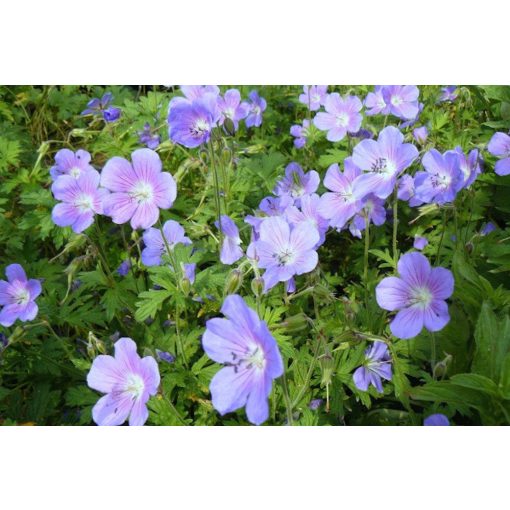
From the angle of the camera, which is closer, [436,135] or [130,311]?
[130,311]

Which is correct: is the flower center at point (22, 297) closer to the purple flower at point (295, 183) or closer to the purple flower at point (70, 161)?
the purple flower at point (70, 161)

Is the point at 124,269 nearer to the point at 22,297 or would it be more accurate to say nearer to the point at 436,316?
the point at 22,297

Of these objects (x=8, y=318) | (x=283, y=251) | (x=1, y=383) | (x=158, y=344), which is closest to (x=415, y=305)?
(x=283, y=251)

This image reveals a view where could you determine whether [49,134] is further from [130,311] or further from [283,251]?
[283,251]

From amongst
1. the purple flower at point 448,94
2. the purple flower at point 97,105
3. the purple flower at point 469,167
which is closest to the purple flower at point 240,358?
the purple flower at point 469,167

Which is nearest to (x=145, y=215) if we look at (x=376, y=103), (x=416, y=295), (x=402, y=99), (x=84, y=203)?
(x=84, y=203)

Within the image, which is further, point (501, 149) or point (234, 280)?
point (501, 149)

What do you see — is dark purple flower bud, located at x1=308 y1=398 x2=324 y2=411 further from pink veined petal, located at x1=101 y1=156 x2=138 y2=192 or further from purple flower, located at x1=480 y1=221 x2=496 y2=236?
purple flower, located at x1=480 y1=221 x2=496 y2=236
